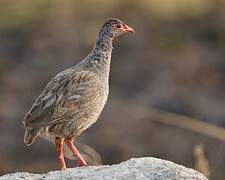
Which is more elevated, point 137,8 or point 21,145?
point 137,8

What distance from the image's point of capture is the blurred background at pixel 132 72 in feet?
64.6

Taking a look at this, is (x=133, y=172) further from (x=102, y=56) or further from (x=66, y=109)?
(x=102, y=56)

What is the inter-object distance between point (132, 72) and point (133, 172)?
13.2 m

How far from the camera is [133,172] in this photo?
9680mm

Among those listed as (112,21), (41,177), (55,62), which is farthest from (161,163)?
(55,62)

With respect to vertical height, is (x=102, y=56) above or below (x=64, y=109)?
above

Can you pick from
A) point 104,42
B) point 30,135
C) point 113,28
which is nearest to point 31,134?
point 30,135

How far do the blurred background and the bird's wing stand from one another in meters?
5.29

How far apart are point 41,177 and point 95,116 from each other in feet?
4.53

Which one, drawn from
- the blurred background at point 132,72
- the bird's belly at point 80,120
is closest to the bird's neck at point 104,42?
the bird's belly at point 80,120

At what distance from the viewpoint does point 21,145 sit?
66.3 feet

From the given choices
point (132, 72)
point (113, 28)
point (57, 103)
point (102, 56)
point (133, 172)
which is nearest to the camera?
point (133, 172)

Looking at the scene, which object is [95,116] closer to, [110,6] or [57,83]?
[57,83]

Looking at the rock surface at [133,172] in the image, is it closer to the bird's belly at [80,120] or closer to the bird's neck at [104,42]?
the bird's belly at [80,120]
